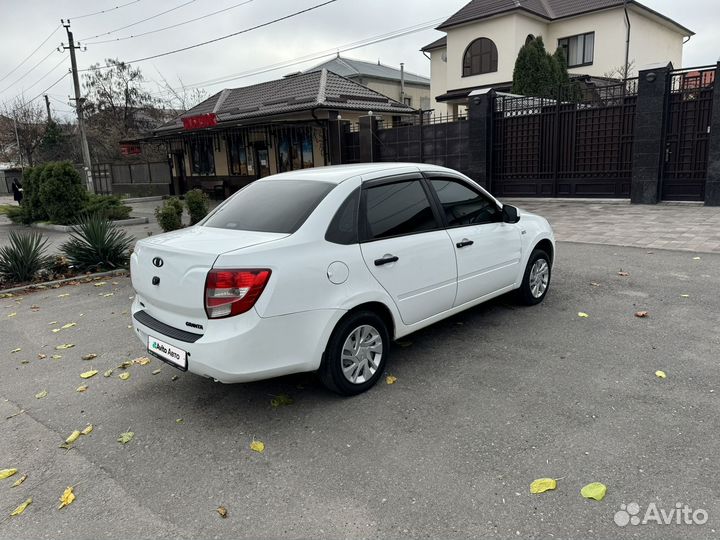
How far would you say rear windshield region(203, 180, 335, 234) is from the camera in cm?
383

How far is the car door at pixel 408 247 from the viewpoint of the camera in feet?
13.0

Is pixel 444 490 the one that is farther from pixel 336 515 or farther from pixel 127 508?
pixel 127 508

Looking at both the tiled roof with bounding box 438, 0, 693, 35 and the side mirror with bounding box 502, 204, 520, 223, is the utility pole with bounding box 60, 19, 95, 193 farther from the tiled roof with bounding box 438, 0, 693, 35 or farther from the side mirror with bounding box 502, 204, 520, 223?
the side mirror with bounding box 502, 204, 520, 223

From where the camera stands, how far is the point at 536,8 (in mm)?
30391

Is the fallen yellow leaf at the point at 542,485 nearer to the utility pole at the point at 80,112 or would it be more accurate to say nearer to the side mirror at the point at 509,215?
the side mirror at the point at 509,215

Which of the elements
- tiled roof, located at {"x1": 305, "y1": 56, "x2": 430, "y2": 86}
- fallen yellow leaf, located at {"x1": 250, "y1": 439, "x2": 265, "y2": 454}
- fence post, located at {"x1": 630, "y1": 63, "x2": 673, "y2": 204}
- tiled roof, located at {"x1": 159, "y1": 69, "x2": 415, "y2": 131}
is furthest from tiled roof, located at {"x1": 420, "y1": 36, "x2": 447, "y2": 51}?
fallen yellow leaf, located at {"x1": 250, "y1": 439, "x2": 265, "y2": 454}

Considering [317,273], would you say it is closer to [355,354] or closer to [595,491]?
[355,354]

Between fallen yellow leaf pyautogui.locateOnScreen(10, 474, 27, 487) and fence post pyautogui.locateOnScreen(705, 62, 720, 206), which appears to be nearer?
fallen yellow leaf pyautogui.locateOnScreen(10, 474, 27, 487)

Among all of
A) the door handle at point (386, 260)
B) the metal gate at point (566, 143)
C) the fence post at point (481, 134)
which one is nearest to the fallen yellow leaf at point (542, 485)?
the door handle at point (386, 260)

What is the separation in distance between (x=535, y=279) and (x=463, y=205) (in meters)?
1.51

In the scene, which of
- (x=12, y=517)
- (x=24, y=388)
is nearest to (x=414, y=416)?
(x=12, y=517)

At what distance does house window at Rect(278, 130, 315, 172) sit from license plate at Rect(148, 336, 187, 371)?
19.0 meters

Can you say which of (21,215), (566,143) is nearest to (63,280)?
(21,215)

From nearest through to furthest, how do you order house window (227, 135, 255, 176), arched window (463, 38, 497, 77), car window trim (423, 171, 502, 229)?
car window trim (423, 171, 502, 229)
house window (227, 135, 255, 176)
arched window (463, 38, 497, 77)
